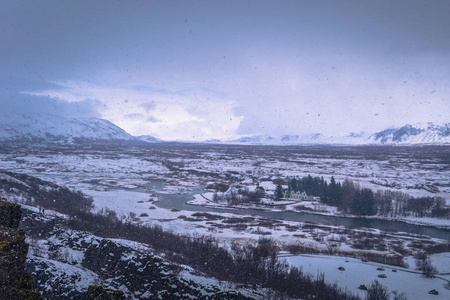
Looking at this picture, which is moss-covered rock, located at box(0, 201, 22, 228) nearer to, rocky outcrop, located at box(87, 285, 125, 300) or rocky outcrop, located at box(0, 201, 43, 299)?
rocky outcrop, located at box(0, 201, 43, 299)

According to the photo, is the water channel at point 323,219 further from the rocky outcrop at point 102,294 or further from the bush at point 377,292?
the rocky outcrop at point 102,294

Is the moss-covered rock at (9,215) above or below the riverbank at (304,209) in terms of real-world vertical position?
above

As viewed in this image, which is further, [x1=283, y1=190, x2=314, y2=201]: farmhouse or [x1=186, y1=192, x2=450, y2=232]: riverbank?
[x1=283, y1=190, x2=314, y2=201]: farmhouse

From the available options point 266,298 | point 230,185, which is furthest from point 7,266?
point 230,185

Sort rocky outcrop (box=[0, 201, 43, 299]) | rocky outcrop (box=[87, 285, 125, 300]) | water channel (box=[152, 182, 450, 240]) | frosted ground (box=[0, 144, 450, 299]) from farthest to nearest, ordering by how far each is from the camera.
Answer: water channel (box=[152, 182, 450, 240]) → frosted ground (box=[0, 144, 450, 299]) → rocky outcrop (box=[87, 285, 125, 300]) → rocky outcrop (box=[0, 201, 43, 299])

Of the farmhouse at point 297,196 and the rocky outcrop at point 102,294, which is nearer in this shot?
the rocky outcrop at point 102,294

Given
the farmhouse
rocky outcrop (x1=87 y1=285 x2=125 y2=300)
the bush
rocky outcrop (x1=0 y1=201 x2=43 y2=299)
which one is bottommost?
the farmhouse

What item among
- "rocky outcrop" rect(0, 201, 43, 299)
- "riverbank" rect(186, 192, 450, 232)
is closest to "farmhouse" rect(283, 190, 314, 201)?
"riverbank" rect(186, 192, 450, 232)

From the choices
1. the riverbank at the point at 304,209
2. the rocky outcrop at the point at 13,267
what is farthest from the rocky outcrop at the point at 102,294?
the riverbank at the point at 304,209

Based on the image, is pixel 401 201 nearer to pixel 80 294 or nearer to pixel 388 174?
pixel 388 174
